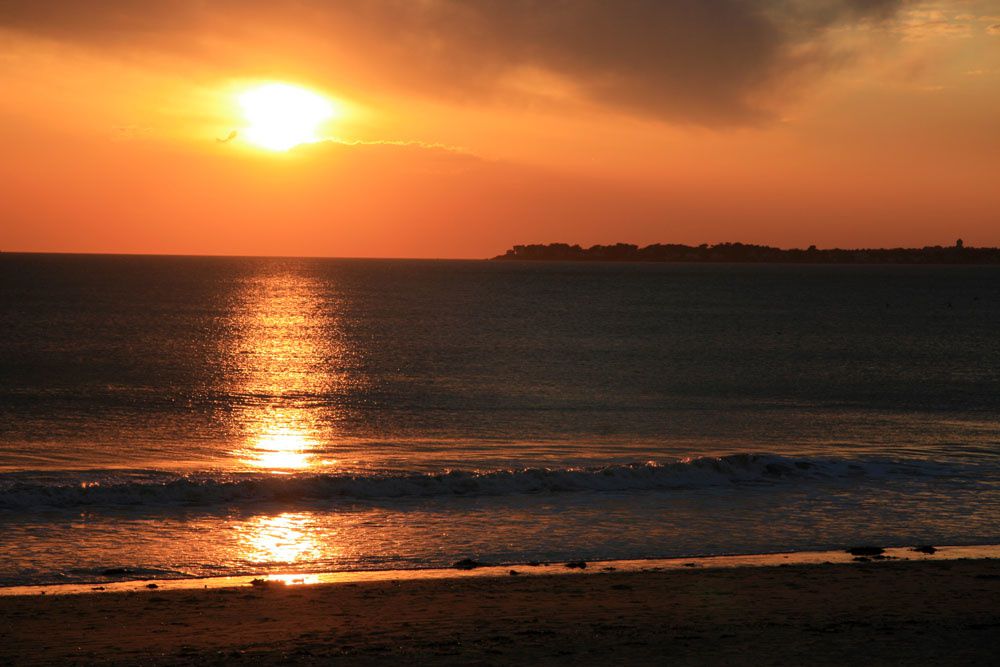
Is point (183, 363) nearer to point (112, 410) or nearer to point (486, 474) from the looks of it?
point (112, 410)

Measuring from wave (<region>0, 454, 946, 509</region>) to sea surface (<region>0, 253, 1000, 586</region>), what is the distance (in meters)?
0.07

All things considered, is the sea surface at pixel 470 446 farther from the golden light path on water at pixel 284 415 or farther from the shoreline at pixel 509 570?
the shoreline at pixel 509 570

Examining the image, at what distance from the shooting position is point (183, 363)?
5775 centimetres

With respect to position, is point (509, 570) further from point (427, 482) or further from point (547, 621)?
point (427, 482)

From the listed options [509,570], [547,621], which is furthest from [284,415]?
[547,621]

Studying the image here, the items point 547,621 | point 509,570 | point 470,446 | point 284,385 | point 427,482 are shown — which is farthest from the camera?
point 284,385

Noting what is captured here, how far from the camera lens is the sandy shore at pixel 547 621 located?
10.4 m

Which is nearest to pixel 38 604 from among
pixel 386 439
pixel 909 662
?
pixel 909 662

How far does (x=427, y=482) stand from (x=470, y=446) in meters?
7.52

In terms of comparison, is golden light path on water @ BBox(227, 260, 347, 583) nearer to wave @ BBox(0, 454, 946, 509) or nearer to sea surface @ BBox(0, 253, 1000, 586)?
sea surface @ BBox(0, 253, 1000, 586)

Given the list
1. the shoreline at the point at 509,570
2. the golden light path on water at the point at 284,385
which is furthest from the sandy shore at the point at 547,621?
the golden light path on water at the point at 284,385

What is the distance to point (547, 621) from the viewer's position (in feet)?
38.3

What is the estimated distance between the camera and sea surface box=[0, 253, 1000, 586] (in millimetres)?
16859

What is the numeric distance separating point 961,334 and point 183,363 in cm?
6477
